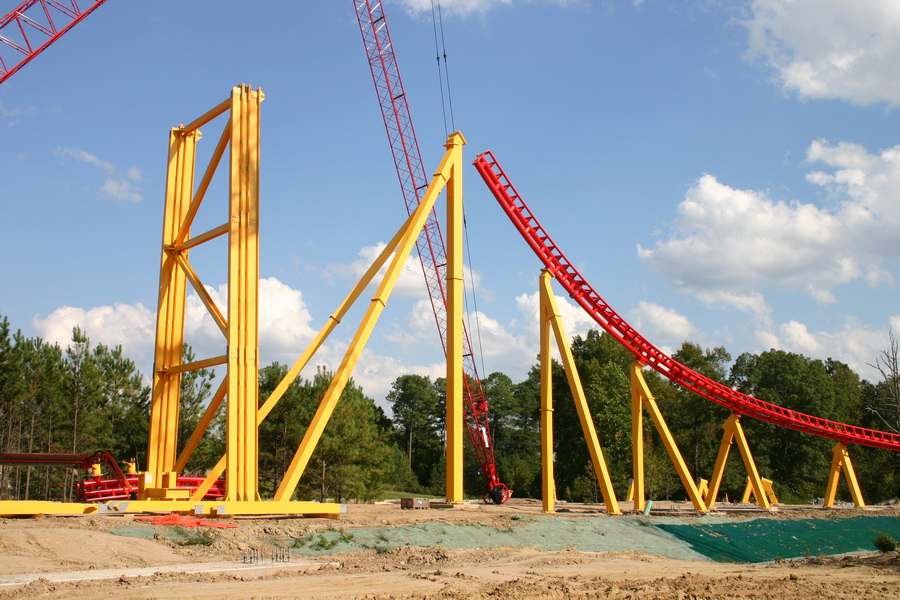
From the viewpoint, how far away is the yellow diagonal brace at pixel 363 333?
19344 mm

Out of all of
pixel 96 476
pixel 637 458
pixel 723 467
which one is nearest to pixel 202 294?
pixel 96 476

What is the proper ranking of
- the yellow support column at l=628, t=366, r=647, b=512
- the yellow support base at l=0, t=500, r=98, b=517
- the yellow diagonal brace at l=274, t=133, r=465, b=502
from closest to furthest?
the yellow support base at l=0, t=500, r=98, b=517 → the yellow diagonal brace at l=274, t=133, r=465, b=502 → the yellow support column at l=628, t=366, r=647, b=512

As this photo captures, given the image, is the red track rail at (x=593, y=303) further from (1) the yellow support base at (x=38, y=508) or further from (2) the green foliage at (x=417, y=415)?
(2) the green foliage at (x=417, y=415)

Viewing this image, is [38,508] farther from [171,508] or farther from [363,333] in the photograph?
[363,333]

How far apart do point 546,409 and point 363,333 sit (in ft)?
25.3

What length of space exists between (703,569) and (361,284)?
11347 mm

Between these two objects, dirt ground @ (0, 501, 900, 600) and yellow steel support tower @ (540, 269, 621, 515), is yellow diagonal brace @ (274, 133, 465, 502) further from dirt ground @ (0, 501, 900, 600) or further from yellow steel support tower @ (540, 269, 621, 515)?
yellow steel support tower @ (540, 269, 621, 515)

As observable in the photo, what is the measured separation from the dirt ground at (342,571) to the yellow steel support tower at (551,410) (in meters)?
8.14

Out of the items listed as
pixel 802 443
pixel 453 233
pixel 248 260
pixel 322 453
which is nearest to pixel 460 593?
pixel 248 260

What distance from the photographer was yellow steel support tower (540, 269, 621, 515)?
2550cm

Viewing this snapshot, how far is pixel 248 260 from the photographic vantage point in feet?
65.1

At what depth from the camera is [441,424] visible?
9644 centimetres

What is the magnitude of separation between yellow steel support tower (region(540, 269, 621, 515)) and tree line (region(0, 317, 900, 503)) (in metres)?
11.0

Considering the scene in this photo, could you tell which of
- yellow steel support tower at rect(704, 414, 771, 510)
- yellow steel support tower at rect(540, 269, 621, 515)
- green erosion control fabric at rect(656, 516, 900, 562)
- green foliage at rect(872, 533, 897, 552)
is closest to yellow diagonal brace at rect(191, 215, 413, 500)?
yellow steel support tower at rect(540, 269, 621, 515)
